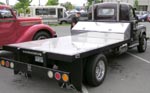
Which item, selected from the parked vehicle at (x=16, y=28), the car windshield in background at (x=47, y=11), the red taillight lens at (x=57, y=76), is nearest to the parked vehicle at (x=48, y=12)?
the car windshield in background at (x=47, y=11)

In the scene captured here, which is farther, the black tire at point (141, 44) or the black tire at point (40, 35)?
the black tire at point (141, 44)

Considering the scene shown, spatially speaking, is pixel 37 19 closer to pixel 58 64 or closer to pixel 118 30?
pixel 118 30

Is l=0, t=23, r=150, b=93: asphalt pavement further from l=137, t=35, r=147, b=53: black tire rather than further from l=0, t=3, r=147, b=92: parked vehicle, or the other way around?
l=137, t=35, r=147, b=53: black tire

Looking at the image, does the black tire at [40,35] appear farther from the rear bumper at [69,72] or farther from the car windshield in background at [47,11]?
the car windshield in background at [47,11]

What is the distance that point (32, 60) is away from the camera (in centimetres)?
579

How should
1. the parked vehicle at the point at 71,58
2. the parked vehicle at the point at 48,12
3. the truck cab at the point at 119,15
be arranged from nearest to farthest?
the parked vehicle at the point at 71,58 < the truck cab at the point at 119,15 < the parked vehicle at the point at 48,12

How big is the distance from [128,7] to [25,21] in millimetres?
3764

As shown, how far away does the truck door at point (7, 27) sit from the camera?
27.9 feet

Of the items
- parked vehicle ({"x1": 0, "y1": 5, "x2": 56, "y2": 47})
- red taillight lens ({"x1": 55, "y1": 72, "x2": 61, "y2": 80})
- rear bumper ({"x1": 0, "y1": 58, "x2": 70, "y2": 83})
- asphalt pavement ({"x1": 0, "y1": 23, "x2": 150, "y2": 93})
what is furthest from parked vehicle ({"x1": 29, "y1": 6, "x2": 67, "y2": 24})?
red taillight lens ({"x1": 55, "y1": 72, "x2": 61, "y2": 80})

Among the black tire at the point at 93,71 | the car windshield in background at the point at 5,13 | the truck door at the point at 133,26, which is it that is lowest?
the black tire at the point at 93,71

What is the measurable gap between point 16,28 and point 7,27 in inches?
15.4

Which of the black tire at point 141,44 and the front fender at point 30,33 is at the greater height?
the front fender at point 30,33

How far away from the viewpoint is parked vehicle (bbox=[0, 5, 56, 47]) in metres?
8.56

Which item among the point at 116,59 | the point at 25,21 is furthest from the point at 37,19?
the point at 116,59
